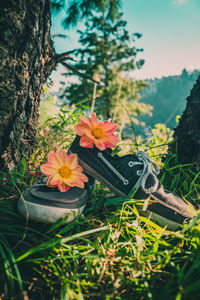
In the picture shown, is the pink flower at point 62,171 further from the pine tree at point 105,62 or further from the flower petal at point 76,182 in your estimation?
the pine tree at point 105,62

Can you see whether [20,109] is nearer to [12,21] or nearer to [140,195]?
[12,21]

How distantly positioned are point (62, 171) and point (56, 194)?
0.13m

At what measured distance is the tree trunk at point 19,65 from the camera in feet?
3.16

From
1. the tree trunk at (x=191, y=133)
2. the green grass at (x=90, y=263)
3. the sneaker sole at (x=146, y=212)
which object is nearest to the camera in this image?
the green grass at (x=90, y=263)

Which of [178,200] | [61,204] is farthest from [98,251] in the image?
[178,200]

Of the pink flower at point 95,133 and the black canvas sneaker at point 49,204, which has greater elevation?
the pink flower at point 95,133

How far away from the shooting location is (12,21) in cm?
96

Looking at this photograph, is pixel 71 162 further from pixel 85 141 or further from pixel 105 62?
pixel 105 62

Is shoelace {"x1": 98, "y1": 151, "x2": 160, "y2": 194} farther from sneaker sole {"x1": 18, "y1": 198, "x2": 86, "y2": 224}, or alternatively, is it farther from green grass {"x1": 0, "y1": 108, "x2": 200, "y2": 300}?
sneaker sole {"x1": 18, "y1": 198, "x2": 86, "y2": 224}

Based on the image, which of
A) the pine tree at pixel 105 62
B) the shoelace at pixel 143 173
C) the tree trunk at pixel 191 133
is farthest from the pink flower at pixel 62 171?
the pine tree at pixel 105 62

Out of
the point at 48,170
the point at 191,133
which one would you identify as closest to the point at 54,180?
the point at 48,170

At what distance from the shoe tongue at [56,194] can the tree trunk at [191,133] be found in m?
0.92

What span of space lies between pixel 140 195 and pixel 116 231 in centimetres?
27

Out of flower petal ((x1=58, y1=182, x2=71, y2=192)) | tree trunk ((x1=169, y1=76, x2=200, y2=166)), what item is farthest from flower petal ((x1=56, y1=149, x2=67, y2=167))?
tree trunk ((x1=169, y1=76, x2=200, y2=166))
